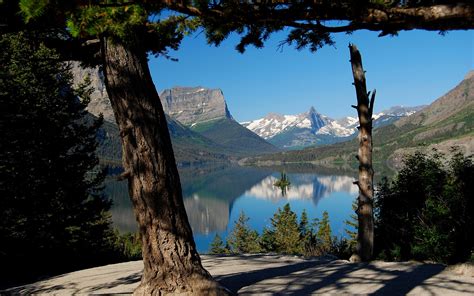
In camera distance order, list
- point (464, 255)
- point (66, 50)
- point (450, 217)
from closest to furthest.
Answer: point (66, 50) < point (464, 255) < point (450, 217)

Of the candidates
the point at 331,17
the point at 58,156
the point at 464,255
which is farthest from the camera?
the point at 58,156

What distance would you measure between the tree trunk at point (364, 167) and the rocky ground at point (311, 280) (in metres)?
1.93

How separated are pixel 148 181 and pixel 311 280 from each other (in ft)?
12.2

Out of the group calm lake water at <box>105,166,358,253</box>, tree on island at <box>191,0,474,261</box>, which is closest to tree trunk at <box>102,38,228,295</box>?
tree on island at <box>191,0,474,261</box>

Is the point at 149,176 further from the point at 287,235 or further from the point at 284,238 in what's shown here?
the point at 287,235

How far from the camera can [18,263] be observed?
51.8 ft

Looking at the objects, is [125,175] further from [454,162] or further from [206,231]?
[206,231]

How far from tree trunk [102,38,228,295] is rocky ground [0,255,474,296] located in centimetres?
152

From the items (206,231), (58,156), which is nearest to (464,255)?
(58,156)

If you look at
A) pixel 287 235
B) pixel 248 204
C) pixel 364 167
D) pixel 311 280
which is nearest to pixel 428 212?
pixel 364 167

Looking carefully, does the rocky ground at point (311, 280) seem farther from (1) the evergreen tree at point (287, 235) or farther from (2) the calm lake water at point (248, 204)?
(2) the calm lake water at point (248, 204)

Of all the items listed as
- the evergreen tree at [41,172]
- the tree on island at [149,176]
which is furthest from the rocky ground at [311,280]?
the evergreen tree at [41,172]

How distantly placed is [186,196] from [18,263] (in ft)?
485

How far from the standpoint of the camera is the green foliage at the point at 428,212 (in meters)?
13.1
